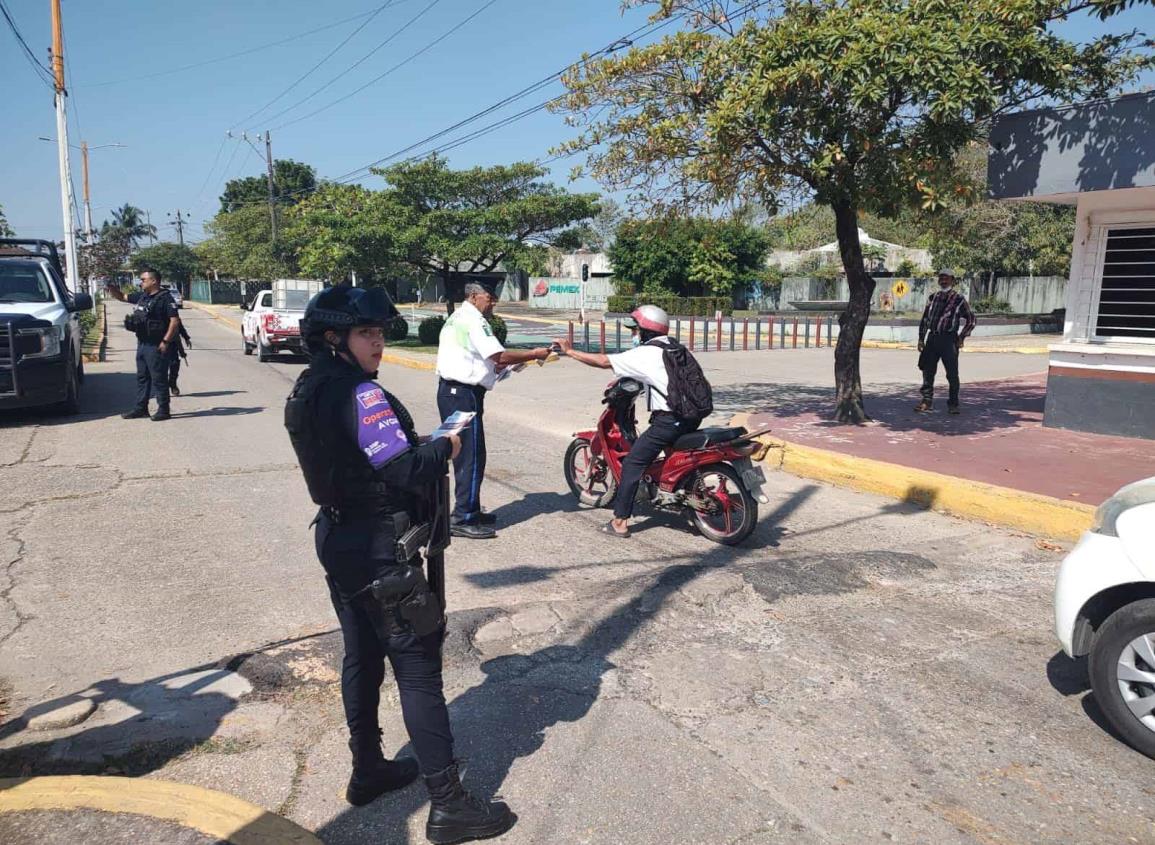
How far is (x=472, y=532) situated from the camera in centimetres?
637

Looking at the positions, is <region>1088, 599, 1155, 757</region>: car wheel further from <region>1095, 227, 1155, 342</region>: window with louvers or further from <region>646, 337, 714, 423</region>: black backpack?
<region>1095, 227, 1155, 342</region>: window with louvers

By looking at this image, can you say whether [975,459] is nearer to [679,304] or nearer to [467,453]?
[467,453]

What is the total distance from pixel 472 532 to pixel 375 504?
355 centimetres

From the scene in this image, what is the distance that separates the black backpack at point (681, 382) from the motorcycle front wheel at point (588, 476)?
1.22 metres

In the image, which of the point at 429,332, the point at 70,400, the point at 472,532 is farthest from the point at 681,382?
the point at 429,332

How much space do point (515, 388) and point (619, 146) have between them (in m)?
5.81

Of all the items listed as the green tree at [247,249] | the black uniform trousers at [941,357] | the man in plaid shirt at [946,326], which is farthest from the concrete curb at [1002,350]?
the green tree at [247,249]

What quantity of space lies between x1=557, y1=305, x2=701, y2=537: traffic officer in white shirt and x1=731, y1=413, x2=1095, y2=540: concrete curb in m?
1.08

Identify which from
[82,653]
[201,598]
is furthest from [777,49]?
[82,653]

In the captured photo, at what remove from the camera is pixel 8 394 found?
33.3 feet

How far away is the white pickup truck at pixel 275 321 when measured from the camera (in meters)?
20.2

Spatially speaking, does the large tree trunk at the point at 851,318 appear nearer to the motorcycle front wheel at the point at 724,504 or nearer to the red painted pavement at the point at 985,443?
the red painted pavement at the point at 985,443

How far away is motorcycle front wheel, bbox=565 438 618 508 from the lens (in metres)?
7.30

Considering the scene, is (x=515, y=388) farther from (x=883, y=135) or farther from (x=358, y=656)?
(x=358, y=656)
